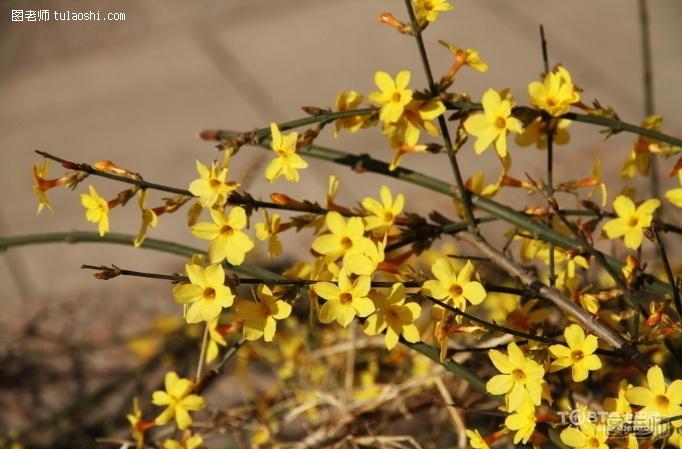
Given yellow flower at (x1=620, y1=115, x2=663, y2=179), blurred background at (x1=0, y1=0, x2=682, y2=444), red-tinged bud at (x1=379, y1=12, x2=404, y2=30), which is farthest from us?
blurred background at (x1=0, y1=0, x2=682, y2=444)

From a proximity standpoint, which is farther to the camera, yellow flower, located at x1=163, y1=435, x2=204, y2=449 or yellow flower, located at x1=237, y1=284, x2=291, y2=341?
yellow flower, located at x1=163, y1=435, x2=204, y2=449

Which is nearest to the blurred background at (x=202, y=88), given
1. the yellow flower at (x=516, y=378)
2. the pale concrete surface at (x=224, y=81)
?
the pale concrete surface at (x=224, y=81)

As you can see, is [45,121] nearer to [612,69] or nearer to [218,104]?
[218,104]

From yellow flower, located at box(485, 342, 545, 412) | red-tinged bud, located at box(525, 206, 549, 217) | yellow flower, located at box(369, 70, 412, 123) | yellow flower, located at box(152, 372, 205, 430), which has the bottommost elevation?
yellow flower, located at box(152, 372, 205, 430)

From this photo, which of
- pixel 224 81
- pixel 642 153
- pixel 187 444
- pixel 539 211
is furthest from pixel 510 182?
pixel 224 81

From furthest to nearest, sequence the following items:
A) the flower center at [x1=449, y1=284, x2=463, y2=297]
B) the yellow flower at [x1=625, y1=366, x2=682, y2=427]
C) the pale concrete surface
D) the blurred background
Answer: the pale concrete surface, the blurred background, the flower center at [x1=449, y1=284, x2=463, y2=297], the yellow flower at [x1=625, y1=366, x2=682, y2=427]

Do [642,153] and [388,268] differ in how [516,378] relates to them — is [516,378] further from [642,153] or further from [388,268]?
[642,153]

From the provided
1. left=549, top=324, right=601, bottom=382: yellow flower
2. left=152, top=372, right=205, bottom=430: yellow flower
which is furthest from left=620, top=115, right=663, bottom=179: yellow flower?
left=152, top=372, right=205, bottom=430: yellow flower

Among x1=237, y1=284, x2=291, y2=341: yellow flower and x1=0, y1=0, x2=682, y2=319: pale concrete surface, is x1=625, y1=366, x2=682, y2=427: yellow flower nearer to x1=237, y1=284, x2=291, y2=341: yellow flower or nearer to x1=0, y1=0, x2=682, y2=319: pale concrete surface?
x1=237, y1=284, x2=291, y2=341: yellow flower
